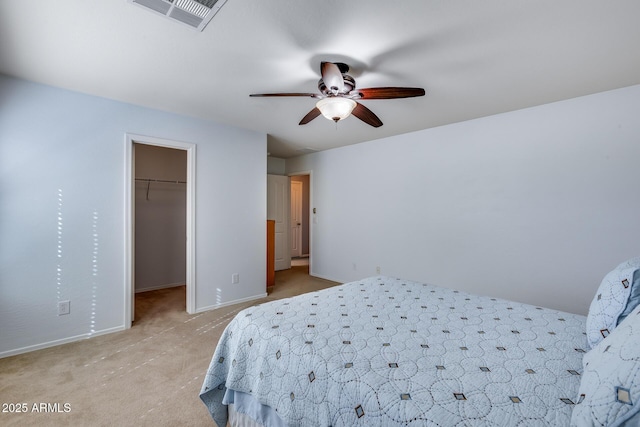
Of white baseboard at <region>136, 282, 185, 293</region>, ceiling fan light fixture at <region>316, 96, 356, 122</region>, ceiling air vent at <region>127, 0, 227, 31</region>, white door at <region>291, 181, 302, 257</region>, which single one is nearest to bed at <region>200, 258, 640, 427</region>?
ceiling fan light fixture at <region>316, 96, 356, 122</region>

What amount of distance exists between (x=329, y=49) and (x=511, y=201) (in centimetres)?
262

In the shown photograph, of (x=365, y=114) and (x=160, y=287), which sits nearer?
(x=365, y=114)

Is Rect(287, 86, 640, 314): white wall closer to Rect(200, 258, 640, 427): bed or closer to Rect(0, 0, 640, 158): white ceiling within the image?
Rect(0, 0, 640, 158): white ceiling

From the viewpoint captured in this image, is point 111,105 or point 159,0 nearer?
point 159,0

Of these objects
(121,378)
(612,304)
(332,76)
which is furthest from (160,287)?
(612,304)

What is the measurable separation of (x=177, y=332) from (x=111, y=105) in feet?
7.96

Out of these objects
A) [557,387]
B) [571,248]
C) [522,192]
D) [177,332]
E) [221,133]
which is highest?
[221,133]

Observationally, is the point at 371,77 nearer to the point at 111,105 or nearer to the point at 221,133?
the point at 221,133

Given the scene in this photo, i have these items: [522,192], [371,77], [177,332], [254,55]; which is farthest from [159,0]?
[522,192]

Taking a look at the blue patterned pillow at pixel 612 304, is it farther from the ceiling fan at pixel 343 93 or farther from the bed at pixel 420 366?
the ceiling fan at pixel 343 93

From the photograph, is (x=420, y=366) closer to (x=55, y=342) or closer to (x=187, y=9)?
(x=187, y=9)

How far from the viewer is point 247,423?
5.01 feet

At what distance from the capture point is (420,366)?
3.96ft

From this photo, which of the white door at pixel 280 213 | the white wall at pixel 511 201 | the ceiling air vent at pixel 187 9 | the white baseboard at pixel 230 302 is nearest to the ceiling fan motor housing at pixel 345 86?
the ceiling air vent at pixel 187 9
